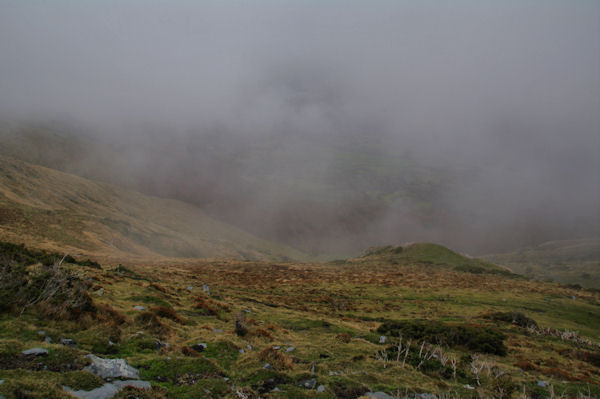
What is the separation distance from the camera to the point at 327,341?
58.3ft

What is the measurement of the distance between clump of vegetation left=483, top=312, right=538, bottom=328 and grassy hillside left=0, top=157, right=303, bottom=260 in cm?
6404

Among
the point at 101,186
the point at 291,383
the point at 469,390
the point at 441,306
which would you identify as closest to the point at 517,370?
the point at 469,390

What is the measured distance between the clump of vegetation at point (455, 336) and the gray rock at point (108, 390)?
15.2 m

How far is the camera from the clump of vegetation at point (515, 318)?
30.0 metres

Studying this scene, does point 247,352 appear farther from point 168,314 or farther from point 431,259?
point 431,259

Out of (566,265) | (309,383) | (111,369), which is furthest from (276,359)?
(566,265)

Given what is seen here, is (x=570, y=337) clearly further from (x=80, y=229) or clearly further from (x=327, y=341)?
(x=80, y=229)

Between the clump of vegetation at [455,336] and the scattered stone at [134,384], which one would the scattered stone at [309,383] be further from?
the clump of vegetation at [455,336]

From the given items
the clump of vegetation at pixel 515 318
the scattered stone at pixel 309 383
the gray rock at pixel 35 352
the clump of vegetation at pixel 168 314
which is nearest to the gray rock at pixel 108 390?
the gray rock at pixel 35 352

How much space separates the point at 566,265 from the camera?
154250 millimetres

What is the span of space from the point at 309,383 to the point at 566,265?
199m

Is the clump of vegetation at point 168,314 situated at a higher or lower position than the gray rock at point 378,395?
higher

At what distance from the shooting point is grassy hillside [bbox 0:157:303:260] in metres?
63.5

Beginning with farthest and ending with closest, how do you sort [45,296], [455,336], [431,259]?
[431,259], [455,336], [45,296]
